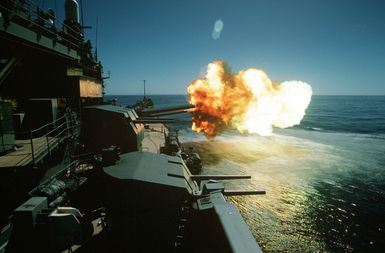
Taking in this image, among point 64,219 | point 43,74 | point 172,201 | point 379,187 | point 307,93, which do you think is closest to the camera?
point 64,219

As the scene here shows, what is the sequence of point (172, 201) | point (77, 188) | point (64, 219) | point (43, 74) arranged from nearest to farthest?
point (64, 219) < point (172, 201) < point (77, 188) < point (43, 74)

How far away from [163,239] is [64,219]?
2.22 m

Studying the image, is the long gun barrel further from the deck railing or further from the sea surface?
the deck railing

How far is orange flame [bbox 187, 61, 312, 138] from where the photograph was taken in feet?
46.6

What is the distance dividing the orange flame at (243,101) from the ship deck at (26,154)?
7.76 meters

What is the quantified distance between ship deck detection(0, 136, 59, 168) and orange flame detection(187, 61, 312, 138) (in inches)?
305

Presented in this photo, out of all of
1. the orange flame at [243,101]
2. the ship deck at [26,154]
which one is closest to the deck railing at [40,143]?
the ship deck at [26,154]

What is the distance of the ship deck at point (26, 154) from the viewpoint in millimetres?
7395

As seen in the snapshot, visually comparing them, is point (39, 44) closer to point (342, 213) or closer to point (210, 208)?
point (210, 208)

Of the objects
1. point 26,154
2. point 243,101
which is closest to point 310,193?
point 243,101

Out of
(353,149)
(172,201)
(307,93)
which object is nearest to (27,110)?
(172,201)

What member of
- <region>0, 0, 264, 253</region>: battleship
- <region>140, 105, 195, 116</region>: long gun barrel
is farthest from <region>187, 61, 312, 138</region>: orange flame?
<region>0, 0, 264, 253</region>: battleship

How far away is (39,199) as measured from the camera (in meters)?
5.82

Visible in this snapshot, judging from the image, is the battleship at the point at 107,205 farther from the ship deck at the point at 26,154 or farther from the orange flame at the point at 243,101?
the orange flame at the point at 243,101
